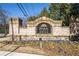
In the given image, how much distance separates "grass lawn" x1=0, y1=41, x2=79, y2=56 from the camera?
668cm

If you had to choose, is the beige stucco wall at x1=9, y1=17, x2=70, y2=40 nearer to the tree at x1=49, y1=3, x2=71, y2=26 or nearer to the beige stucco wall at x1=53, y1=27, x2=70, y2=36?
the beige stucco wall at x1=53, y1=27, x2=70, y2=36

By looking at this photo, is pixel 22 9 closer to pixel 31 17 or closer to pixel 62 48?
pixel 31 17

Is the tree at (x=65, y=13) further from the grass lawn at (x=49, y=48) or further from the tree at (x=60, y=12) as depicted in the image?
the grass lawn at (x=49, y=48)

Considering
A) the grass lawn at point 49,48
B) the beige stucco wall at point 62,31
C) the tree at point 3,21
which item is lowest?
the grass lawn at point 49,48

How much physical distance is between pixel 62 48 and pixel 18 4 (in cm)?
123

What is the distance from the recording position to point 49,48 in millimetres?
6707

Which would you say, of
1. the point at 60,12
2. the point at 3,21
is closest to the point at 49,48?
the point at 60,12

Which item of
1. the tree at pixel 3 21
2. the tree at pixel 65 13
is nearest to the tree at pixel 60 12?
the tree at pixel 65 13

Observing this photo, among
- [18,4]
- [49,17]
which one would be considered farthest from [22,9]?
[49,17]

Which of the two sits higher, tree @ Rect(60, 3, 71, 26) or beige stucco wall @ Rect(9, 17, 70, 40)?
tree @ Rect(60, 3, 71, 26)

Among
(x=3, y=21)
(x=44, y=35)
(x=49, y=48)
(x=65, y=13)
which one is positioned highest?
(x=65, y=13)

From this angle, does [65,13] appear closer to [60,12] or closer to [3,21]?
[60,12]

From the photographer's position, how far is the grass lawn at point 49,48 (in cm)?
668

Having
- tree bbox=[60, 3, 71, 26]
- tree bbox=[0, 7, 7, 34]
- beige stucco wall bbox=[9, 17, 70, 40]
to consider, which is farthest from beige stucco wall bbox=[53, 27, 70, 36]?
tree bbox=[0, 7, 7, 34]
